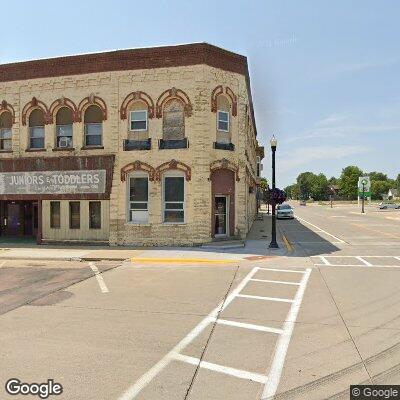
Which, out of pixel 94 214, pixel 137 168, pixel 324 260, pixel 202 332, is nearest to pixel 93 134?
pixel 137 168

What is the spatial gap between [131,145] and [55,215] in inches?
241

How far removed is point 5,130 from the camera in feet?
68.9

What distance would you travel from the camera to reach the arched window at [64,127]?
19938 millimetres

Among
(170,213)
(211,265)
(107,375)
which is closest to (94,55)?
(170,213)

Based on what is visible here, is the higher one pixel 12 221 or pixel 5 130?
pixel 5 130

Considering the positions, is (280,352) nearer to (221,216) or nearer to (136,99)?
(221,216)

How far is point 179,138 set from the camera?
18.5m

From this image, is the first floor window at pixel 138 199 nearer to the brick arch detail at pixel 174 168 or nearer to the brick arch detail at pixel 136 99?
the brick arch detail at pixel 174 168

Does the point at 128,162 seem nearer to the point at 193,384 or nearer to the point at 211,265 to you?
the point at 211,265

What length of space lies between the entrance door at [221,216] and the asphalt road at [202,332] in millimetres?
6440

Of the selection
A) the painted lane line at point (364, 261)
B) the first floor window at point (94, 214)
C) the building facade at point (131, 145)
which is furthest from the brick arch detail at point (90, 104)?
the painted lane line at point (364, 261)

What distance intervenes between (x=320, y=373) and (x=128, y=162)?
1534cm

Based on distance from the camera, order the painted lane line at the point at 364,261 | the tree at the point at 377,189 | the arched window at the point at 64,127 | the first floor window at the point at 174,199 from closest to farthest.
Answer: the painted lane line at the point at 364,261
the first floor window at the point at 174,199
the arched window at the point at 64,127
the tree at the point at 377,189

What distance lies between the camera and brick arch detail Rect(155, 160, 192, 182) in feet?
59.4
